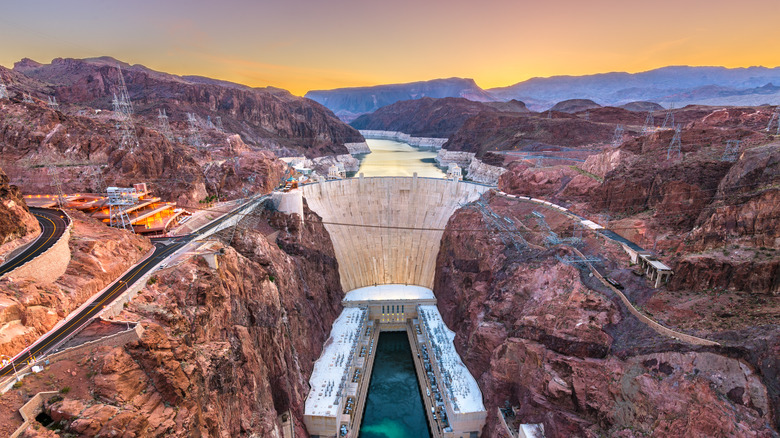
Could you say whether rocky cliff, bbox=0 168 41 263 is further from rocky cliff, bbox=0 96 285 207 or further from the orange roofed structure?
rocky cliff, bbox=0 96 285 207

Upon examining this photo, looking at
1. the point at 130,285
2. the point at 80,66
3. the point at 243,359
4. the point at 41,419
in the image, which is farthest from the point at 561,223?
the point at 80,66

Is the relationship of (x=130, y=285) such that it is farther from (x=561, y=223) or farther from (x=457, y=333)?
(x=561, y=223)

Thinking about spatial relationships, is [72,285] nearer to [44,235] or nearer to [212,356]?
[44,235]

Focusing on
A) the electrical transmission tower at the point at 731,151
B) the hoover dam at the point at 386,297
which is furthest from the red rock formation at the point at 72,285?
the electrical transmission tower at the point at 731,151

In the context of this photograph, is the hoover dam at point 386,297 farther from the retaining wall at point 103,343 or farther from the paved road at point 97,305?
the retaining wall at point 103,343

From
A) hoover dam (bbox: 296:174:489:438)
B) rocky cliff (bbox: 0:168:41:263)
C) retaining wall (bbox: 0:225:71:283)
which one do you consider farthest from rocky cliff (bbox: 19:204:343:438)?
rocky cliff (bbox: 0:168:41:263)

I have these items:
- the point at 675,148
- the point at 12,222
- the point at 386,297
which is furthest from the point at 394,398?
the point at 675,148
